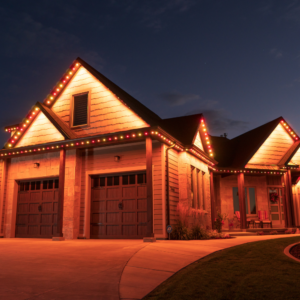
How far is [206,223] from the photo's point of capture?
58.0 feet

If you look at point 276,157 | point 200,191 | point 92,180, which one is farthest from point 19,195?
point 276,157

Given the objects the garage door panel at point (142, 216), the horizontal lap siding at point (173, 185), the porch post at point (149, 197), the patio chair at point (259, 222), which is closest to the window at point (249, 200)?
the patio chair at point (259, 222)

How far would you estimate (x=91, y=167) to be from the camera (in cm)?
1452

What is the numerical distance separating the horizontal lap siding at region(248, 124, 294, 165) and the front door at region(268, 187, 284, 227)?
2307 millimetres

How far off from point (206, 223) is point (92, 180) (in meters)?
6.80

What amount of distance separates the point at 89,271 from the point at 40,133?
10.6 meters

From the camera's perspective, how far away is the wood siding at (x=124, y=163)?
12.9 meters

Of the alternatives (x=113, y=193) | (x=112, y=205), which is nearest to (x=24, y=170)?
(x=113, y=193)

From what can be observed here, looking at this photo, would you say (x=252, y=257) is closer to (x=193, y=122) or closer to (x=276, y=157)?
(x=193, y=122)

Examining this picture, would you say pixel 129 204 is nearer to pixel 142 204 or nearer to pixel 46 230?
pixel 142 204

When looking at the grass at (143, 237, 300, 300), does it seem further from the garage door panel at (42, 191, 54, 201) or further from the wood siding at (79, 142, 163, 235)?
the garage door panel at (42, 191, 54, 201)

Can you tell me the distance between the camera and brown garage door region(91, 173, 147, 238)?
44.2ft

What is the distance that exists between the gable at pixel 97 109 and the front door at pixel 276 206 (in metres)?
11.7

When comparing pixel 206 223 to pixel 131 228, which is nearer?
pixel 131 228
